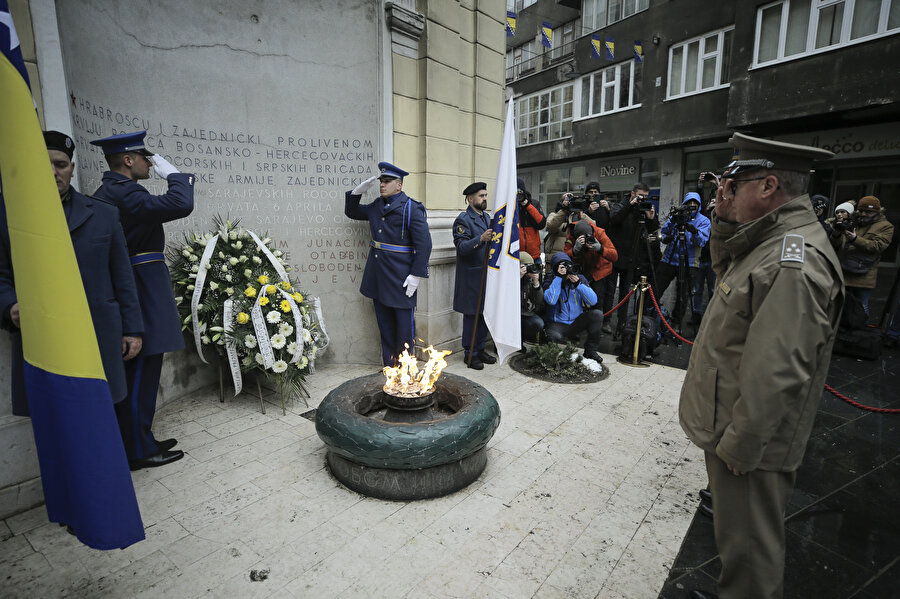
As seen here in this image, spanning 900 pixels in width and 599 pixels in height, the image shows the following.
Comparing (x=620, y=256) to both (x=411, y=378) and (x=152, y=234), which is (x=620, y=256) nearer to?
(x=411, y=378)

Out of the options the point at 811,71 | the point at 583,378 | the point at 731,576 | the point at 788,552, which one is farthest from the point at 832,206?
the point at 731,576

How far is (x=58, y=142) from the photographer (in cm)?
251

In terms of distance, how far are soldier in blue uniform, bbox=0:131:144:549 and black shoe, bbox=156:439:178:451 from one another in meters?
1.01

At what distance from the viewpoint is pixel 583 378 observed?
17.3ft

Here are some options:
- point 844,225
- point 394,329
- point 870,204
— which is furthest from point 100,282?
point 870,204

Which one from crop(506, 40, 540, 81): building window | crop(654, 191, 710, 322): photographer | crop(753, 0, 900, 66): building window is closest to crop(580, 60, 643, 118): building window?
crop(753, 0, 900, 66): building window

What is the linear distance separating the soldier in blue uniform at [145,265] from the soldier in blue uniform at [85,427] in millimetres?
567

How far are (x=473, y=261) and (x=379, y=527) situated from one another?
11.6 feet

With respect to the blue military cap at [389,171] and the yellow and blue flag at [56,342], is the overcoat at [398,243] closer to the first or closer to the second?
the blue military cap at [389,171]

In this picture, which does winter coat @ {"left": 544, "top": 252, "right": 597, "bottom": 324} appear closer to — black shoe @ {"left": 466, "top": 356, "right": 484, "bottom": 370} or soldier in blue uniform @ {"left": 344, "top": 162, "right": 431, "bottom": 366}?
black shoe @ {"left": 466, "top": 356, "right": 484, "bottom": 370}

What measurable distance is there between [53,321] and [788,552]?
3.65 meters

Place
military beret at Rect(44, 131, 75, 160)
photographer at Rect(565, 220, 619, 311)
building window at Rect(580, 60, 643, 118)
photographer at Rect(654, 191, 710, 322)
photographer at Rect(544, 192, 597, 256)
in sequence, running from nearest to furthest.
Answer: military beret at Rect(44, 131, 75, 160) < photographer at Rect(565, 220, 619, 311) < photographer at Rect(544, 192, 597, 256) < photographer at Rect(654, 191, 710, 322) < building window at Rect(580, 60, 643, 118)

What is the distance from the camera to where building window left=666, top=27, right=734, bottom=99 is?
14.7 metres

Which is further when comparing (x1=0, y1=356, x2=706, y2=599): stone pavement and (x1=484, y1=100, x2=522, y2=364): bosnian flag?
(x1=484, y1=100, x2=522, y2=364): bosnian flag
